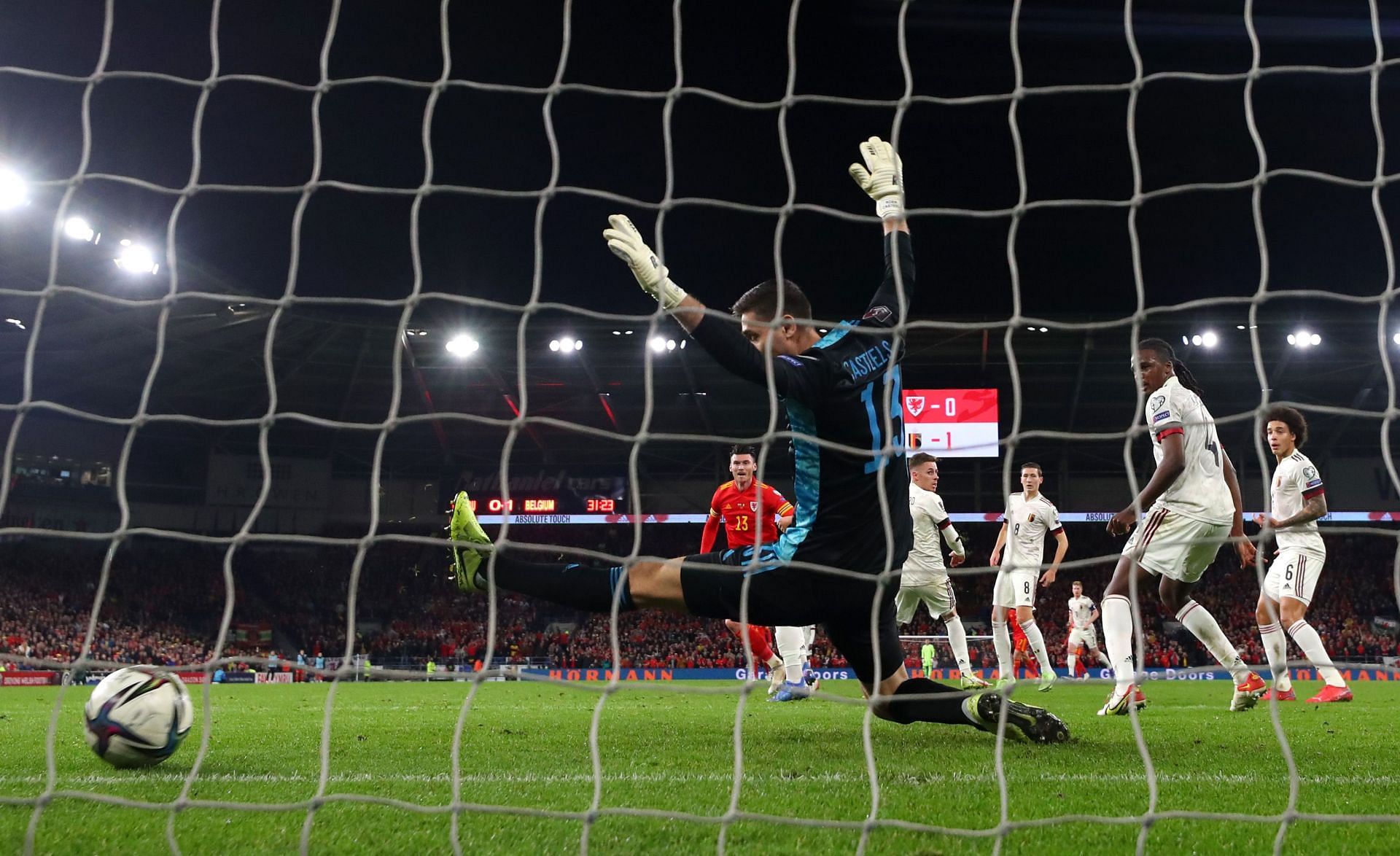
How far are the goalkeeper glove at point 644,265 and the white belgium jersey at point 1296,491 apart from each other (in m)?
5.37

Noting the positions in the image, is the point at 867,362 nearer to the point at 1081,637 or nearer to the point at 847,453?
the point at 847,453

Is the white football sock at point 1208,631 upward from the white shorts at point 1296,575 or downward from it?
downward

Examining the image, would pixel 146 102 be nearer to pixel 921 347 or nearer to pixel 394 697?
pixel 394 697

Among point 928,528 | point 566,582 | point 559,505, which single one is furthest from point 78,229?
point 566,582

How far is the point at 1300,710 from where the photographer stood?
22.5 ft

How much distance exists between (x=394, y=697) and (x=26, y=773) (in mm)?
8275

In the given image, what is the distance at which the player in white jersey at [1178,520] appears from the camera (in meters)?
5.91

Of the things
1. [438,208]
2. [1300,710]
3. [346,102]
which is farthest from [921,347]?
[1300,710]

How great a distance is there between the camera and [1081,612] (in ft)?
51.5

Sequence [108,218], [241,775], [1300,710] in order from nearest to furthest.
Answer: [241,775], [1300,710], [108,218]

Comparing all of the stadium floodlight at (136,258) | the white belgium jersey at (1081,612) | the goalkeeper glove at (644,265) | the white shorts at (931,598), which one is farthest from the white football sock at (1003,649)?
the stadium floodlight at (136,258)

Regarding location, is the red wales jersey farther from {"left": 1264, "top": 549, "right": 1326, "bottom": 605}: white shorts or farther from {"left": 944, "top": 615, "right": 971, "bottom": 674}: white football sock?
{"left": 1264, "top": 549, "right": 1326, "bottom": 605}: white shorts

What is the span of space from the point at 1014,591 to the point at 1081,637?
721 cm

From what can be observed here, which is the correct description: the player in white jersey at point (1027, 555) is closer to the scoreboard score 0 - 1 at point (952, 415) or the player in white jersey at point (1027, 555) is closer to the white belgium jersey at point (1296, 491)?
the white belgium jersey at point (1296, 491)
